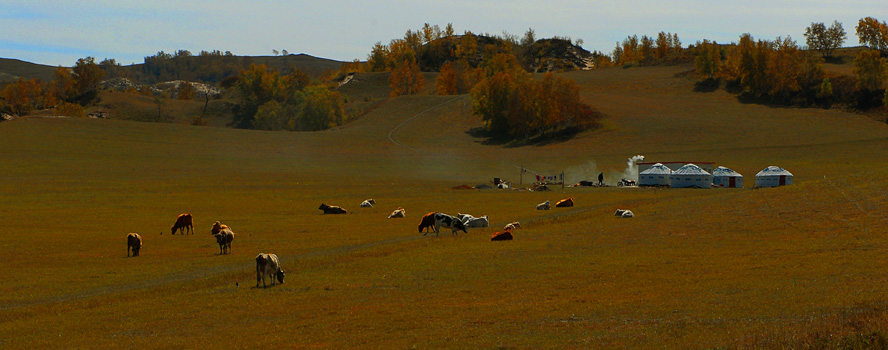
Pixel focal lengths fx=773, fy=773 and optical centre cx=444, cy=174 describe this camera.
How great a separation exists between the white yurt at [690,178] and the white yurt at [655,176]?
3.67ft

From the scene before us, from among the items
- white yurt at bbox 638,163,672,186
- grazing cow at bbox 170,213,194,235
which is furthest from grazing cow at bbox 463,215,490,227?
white yurt at bbox 638,163,672,186

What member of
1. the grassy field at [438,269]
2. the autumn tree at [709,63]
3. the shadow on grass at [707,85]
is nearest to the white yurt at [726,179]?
the grassy field at [438,269]

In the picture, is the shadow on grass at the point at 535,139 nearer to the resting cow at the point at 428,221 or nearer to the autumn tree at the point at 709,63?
the autumn tree at the point at 709,63

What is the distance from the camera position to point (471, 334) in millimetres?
17109

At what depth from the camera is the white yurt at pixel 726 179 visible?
278 feet

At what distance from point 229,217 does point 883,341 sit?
148 feet

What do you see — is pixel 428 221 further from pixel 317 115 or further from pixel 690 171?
pixel 317 115

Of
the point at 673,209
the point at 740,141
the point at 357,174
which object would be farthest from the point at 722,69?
the point at 673,209

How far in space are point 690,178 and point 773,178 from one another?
8397mm

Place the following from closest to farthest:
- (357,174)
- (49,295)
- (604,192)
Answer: (49,295)
(604,192)
(357,174)

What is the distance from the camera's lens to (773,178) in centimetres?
8081

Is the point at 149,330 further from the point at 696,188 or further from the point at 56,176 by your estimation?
the point at 56,176

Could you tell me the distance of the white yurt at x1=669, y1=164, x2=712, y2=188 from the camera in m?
84.0

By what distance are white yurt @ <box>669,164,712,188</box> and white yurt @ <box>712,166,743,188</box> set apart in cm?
225
